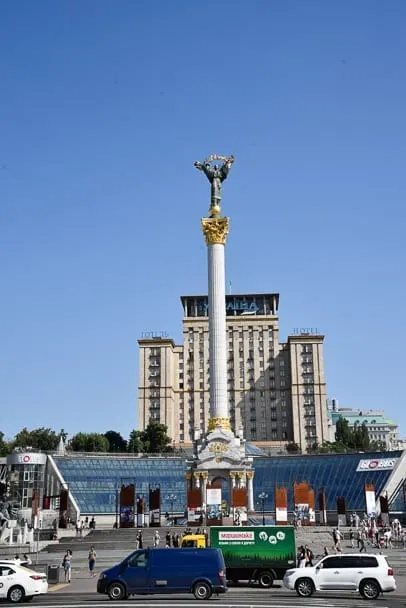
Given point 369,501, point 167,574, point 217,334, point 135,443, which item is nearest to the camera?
point 167,574

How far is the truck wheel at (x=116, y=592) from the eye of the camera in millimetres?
26453

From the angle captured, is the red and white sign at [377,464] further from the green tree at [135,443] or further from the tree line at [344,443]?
the green tree at [135,443]

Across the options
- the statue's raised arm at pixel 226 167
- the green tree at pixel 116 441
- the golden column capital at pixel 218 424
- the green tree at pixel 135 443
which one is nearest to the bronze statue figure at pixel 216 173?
the statue's raised arm at pixel 226 167

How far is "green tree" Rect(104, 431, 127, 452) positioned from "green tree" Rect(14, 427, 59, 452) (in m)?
15.4

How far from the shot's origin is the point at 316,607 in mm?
23000

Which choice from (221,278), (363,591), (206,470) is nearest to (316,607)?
(363,591)

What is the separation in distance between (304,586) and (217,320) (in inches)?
2152

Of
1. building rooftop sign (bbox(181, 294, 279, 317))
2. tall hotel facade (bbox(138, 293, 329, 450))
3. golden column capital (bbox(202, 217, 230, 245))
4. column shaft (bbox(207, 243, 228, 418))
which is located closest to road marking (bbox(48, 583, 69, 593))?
column shaft (bbox(207, 243, 228, 418))

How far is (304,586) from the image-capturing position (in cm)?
2769

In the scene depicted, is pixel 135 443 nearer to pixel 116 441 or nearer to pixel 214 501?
Result: pixel 116 441

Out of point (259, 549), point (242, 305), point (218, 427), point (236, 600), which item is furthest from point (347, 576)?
point (242, 305)

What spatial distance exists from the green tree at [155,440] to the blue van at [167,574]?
97.3 metres

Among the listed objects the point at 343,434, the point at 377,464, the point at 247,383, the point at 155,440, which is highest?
the point at 247,383

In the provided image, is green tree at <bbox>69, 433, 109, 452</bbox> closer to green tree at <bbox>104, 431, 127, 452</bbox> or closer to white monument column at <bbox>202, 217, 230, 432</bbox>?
green tree at <bbox>104, 431, 127, 452</bbox>
